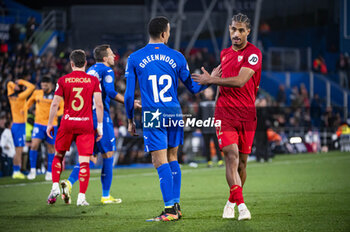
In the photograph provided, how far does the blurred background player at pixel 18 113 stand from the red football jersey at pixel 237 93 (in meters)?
8.18

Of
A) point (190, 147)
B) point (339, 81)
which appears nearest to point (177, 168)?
point (190, 147)

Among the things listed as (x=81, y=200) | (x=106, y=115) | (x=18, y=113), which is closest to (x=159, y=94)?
(x=106, y=115)

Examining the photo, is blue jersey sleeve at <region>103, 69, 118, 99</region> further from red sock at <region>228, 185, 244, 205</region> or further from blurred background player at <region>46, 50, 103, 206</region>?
red sock at <region>228, 185, 244, 205</region>

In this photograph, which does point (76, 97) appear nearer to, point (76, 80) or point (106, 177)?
point (76, 80)

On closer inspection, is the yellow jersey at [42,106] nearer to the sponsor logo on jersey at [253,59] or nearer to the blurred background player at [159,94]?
the blurred background player at [159,94]

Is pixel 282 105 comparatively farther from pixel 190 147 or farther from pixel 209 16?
pixel 190 147

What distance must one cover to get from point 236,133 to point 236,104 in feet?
1.07

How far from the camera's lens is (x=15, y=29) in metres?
23.7

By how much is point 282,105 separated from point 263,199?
17.9m

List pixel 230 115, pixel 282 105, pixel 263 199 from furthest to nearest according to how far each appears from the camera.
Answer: pixel 282 105 < pixel 263 199 < pixel 230 115

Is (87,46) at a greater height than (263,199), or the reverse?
(87,46)

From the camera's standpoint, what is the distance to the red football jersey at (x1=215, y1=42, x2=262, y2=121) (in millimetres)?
6738

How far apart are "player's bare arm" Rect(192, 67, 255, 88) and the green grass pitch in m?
1.47

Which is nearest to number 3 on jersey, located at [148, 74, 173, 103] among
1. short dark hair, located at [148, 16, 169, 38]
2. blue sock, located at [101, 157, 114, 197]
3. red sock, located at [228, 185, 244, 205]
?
short dark hair, located at [148, 16, 169, 38]
